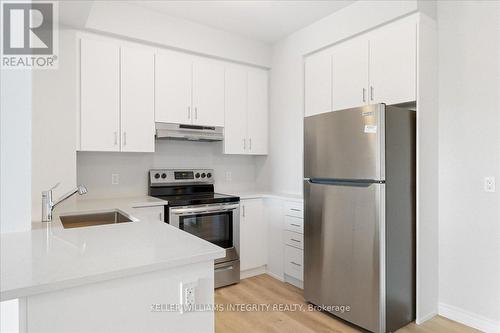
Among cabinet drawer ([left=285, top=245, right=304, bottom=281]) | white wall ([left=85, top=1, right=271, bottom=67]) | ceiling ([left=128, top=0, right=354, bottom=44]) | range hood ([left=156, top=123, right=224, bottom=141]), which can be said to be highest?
ceiling ([left=128, top=0, right=354, bottom=44])

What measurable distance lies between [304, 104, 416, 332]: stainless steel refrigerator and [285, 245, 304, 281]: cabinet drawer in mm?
459

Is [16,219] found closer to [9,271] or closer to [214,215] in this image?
[9,271]

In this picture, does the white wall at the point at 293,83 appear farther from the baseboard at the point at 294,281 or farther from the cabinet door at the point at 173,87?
the cabinet door at the point at 173,87

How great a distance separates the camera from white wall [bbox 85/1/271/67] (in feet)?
9.21

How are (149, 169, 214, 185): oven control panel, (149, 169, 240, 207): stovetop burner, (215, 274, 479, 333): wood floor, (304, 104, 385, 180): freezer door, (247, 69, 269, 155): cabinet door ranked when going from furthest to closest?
(247, 69, 269, 155): cabinet door < (149, 169, 214, 185): oven control panel < (149, 169, 240, 207): stovetop burner < (215, 274, 479, 333): wood floor < (304, 104, 385, 180): freezer door

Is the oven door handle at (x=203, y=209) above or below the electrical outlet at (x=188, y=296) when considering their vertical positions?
above

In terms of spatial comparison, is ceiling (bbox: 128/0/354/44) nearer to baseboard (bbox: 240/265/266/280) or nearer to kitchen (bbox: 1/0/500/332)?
kitchen (bbox: 1/0/500/332)

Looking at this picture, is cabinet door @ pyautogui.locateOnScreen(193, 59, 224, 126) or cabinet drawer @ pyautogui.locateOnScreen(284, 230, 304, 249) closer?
cabinet drawer @ pyautogui.locateOnScreen(284, 230, 304, 249)

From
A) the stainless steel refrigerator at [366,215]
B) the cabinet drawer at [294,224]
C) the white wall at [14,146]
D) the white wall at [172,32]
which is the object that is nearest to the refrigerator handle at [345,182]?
the stainless steel refrigerator at [366,215]

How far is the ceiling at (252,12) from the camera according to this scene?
287 centimetres

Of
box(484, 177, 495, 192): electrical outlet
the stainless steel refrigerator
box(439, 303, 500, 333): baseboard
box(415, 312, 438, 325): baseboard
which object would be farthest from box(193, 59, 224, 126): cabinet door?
box(439, 303, 500, 333): baseboard

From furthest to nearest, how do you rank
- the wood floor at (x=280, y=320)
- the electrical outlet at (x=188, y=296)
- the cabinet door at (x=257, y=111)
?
1. the cabinet door at (x=257, y=111)
2. the wood floor at (x=280, y=320)
3. the electrical outlet at (x=188, y=296)

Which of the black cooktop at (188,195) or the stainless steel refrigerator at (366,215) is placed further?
the black cooktop at (188,195)

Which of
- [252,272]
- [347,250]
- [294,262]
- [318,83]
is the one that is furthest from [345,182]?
[252,272]
